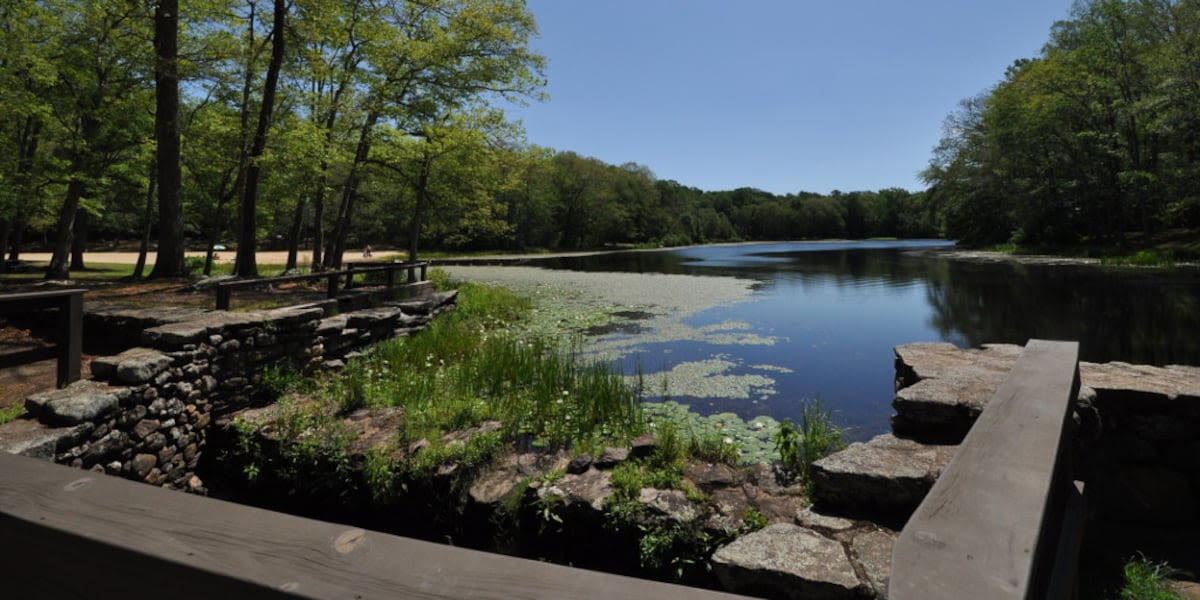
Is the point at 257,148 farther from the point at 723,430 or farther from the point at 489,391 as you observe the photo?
the point at 723,430

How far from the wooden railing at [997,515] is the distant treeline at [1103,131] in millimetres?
31142

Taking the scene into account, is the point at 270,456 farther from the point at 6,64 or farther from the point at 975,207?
the point at 975,207

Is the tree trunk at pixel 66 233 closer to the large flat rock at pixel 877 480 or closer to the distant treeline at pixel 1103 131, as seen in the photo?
the large flat rock at pixel 877 480

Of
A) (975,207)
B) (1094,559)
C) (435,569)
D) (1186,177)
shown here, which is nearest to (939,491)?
(435,569)

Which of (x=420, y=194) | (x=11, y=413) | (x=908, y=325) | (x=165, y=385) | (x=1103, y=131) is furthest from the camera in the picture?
(x=1103, y=131)

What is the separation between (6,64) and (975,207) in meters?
57.5

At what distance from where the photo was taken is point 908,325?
13461mm

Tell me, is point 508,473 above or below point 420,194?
below

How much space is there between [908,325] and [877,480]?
11486 millimetres

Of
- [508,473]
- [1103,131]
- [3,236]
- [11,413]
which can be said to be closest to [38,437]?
[11,413]

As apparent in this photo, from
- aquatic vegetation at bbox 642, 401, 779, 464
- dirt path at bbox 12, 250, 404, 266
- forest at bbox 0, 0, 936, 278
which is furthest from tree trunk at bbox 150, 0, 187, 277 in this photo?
dirt path at bbox 12, 250, 404, 266

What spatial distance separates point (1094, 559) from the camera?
13.5 feet

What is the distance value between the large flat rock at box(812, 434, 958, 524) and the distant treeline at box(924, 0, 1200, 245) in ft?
98.7

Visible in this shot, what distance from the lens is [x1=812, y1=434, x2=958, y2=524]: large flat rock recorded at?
3.42 m
